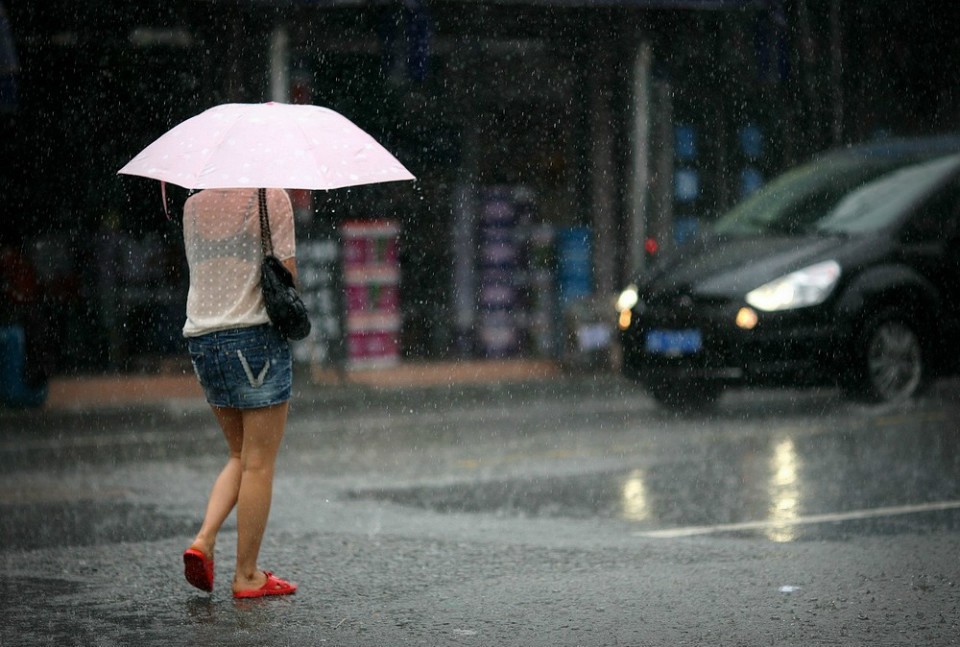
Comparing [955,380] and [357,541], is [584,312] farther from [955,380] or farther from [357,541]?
[357,541]

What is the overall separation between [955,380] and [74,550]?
875 centimetres

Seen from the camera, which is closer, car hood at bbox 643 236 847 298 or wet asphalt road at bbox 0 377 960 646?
wet asphalt road at bbox 0 377 960 646

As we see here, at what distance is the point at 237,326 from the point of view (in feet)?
19.7

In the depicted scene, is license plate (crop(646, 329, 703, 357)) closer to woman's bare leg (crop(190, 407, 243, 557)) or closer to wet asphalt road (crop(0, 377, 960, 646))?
wet asphalt road (crop(0, 377, 960, 646))

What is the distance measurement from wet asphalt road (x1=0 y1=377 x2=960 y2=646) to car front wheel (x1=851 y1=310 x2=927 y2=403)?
167 mm

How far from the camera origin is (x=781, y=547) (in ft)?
23.2

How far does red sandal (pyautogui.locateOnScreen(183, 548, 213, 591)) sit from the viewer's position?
6027 mm

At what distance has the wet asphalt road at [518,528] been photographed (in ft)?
18.9

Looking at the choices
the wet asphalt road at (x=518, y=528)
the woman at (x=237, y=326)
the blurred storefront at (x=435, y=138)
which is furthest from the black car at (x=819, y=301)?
the woman at (x=237, y=326)

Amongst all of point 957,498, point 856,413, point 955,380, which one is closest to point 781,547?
point 957,498

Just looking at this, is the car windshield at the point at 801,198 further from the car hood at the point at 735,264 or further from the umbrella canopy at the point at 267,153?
the umbrella canopy at the point at 267,153

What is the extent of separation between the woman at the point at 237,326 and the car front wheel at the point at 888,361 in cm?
667

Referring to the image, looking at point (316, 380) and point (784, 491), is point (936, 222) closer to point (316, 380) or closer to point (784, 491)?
point (784, 491)

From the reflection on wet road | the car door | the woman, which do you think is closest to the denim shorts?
the woman
